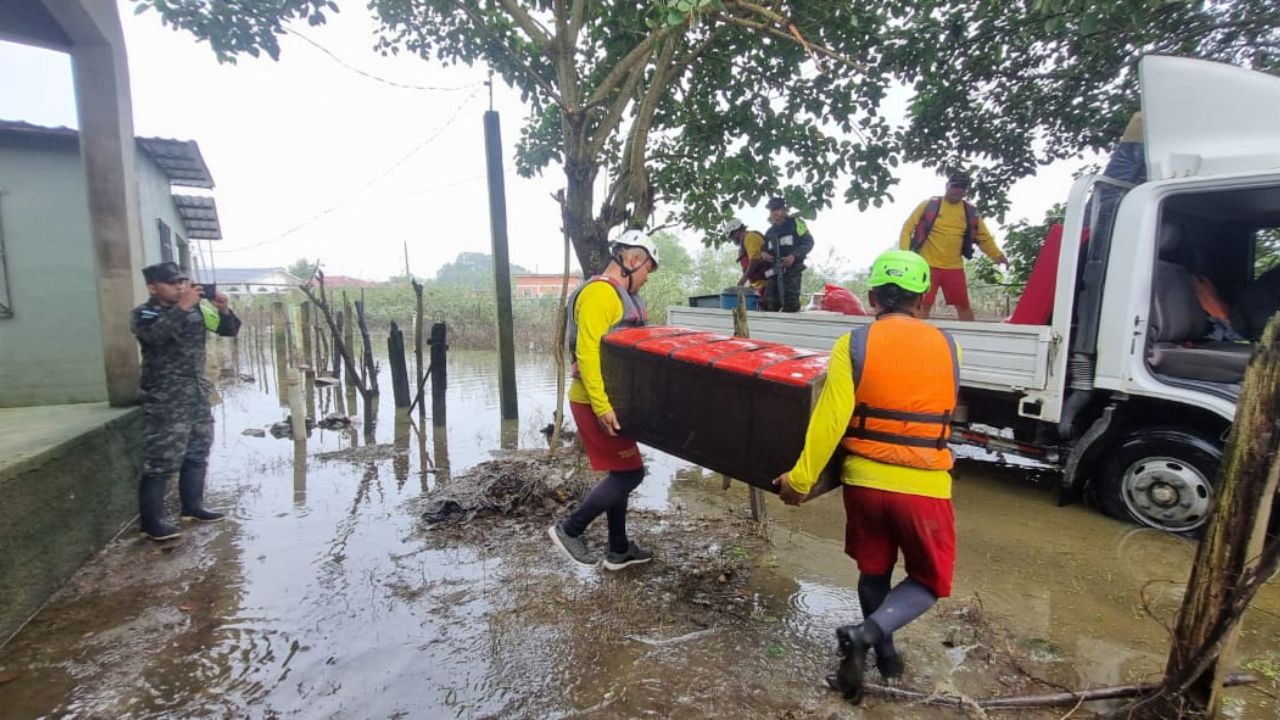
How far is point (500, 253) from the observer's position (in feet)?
25.6

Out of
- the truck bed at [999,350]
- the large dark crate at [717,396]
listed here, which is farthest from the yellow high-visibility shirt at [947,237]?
the large dark crate at [717,396]

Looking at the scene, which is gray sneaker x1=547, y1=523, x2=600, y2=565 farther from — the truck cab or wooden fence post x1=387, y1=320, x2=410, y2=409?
wooden fence post x1=387, y1=320, x2=410, y2=409

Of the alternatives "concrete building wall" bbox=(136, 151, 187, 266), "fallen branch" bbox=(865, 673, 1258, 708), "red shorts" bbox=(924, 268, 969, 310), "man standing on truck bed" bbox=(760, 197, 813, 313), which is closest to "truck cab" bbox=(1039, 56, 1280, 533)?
"red shorts" bbox=(924, 268, 969, 310)

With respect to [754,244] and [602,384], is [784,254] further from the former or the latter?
[602,384]

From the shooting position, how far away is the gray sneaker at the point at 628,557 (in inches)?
138

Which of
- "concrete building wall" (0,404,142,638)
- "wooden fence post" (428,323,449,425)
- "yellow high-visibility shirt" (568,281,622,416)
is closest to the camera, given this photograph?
"concrete building wall" (0,404,142,638)

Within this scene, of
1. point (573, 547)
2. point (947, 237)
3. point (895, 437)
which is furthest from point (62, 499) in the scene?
point (947, 237)

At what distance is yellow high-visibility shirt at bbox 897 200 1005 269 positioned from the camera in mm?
5883

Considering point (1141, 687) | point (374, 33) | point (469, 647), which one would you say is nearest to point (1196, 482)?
point (1141, 687)

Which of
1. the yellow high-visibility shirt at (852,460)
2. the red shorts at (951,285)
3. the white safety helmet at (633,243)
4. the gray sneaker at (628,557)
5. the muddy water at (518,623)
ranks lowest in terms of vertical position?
the muddy water at (518,623)

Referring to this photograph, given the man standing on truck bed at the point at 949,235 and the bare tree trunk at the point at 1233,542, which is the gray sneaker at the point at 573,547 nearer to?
the bare tree trunk at the point at 1233,542

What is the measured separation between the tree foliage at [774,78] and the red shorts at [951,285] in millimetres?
2128

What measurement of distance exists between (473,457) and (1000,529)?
4.75 metres

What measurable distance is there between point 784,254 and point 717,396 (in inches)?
178
